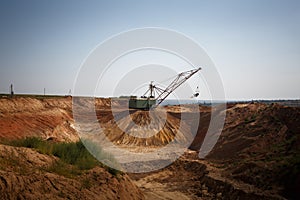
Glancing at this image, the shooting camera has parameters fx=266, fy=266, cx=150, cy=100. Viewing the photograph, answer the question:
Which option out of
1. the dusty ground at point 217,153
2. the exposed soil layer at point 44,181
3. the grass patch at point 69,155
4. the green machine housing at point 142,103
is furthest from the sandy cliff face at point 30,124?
the exposed soil layer at point 44,181

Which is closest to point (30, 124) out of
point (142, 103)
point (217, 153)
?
point (142, 103)

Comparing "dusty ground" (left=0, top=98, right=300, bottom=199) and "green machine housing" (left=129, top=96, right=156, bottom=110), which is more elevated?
"green machine housing" (left=129, top=96, right=156, bottom=110)

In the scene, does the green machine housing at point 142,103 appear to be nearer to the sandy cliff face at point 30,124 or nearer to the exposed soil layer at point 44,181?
the sandy cliff face at point 30,124

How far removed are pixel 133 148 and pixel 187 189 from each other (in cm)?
1431

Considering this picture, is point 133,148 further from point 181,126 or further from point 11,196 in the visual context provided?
point 11,196

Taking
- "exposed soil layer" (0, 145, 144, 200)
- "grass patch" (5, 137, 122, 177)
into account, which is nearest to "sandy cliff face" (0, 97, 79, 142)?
"grass patch" (5, 137, 122, 177)

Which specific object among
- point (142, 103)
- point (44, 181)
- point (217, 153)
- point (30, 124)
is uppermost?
point (142, 103)

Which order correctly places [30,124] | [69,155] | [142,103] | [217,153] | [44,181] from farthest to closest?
[142,103]
[30,124]
[217,153]
[69,155]
[44,181]

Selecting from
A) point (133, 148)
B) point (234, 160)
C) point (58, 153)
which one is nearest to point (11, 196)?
point (58, 153)

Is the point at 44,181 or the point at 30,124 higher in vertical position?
the point at 30,124

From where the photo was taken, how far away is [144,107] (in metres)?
37.2

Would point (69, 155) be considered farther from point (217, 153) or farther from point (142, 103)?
point (142, 103)

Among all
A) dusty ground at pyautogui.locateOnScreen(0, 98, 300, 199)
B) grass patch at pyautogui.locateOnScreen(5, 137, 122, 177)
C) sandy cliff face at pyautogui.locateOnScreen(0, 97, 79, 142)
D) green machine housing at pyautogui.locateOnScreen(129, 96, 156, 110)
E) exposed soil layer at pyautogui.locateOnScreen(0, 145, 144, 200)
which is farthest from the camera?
green machine housing at pyautogui.locateOnScreen(129, 96, 156, 110)

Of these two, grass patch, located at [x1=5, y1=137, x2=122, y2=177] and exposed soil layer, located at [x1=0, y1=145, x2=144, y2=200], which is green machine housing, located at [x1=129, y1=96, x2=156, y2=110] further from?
exposed soil layer, located at [x1=0, y1=145, x2=144, y2=200]
